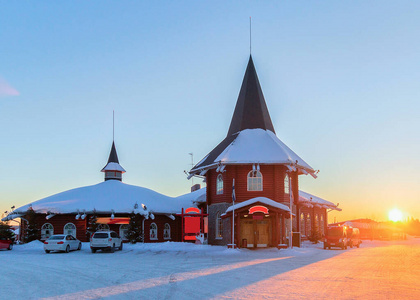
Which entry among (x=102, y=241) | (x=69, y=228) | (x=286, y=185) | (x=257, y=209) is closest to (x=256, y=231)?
(x=257, y=209)

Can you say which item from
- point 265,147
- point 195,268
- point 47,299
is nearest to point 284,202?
point 265,147

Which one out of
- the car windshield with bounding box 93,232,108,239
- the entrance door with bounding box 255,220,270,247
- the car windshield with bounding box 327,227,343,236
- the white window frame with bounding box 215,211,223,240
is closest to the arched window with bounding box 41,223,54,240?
the car windshield with bounding box 93,232,108,239

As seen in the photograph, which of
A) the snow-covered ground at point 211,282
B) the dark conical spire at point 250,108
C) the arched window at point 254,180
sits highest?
the dark conical spire at point 250,108

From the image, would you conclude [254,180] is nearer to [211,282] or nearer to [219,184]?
[219,184]

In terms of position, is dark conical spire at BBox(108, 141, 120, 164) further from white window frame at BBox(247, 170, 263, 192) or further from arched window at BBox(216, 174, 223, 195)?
white window frame at BBox(247, 170, 263, 192)

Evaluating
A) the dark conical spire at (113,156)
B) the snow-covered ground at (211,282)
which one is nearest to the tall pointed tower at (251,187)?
the snow-covered ground at (211,282)

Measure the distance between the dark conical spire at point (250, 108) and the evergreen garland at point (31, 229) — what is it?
20.3 metres

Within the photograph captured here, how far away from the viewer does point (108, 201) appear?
44.0 metres

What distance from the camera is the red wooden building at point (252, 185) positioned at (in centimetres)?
3409

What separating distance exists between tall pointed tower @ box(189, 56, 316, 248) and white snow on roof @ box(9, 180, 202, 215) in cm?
763

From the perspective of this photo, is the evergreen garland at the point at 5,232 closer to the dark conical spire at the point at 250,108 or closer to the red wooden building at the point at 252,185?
the red wooden building at the point at 252,185

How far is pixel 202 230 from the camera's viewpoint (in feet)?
140

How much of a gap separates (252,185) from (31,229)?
835 inches

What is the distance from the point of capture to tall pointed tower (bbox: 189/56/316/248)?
34031 mm
